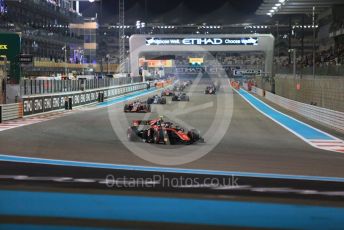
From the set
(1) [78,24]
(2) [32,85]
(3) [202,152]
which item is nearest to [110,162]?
(3) [202,152]

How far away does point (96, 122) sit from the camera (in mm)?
25844

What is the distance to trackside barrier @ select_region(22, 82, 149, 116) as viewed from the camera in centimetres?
2928

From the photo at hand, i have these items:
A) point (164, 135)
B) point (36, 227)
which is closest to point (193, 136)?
point (164, 135)

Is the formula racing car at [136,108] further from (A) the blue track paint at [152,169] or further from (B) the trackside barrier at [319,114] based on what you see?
(A) the blue track paint at [152,169]

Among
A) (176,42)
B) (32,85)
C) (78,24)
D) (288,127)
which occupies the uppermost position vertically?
(78,24)

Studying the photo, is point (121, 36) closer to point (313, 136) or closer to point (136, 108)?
point (136, 108)

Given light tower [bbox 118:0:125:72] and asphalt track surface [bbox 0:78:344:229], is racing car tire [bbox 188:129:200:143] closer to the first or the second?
asphalt track surface [bbox 0:78:344:229]

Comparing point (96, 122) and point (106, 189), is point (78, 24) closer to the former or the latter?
point (96, 122)

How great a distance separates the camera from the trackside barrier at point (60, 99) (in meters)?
29.3

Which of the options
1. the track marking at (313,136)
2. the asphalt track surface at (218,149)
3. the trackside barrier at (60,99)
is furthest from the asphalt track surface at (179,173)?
the trackside barrier at (60,99)

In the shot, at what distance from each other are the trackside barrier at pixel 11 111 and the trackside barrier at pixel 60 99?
59cm

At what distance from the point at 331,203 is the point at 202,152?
6.76m

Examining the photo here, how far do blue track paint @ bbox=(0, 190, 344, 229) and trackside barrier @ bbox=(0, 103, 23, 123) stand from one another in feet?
56.3

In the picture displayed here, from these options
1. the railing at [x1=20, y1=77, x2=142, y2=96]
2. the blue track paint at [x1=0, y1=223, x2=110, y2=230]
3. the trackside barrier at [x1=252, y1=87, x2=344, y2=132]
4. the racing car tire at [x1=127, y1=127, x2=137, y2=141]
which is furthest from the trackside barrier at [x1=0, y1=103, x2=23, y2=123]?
the blue track paint at [x1=0, y1=223, x2=110, y2=230]
